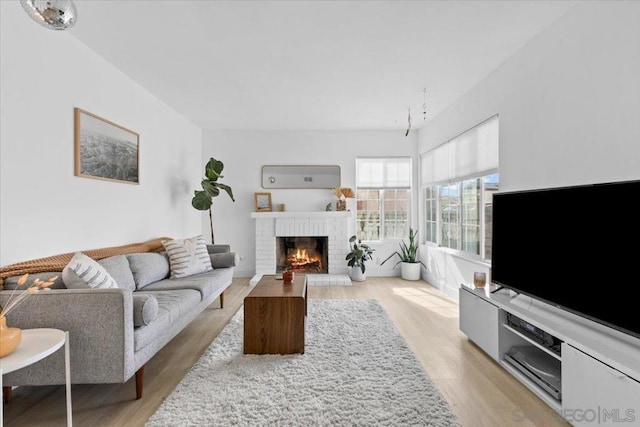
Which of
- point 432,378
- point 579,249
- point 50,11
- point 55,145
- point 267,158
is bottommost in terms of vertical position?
point 432,378

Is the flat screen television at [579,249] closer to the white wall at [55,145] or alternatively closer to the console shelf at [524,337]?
the console shelf at [524,337]

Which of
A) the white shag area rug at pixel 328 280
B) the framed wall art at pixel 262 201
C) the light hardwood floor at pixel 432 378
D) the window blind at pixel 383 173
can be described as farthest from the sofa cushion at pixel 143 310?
the window blind at pixel 383 173

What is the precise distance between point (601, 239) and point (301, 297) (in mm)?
1996

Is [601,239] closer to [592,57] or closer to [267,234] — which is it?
[592,57]

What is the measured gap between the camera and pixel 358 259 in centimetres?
541

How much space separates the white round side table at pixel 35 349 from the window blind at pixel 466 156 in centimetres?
385

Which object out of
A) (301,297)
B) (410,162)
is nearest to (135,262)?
(301,297)

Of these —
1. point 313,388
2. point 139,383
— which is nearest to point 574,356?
point 313,388

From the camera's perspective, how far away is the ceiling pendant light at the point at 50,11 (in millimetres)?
1335

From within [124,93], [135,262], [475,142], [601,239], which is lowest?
[135,262]

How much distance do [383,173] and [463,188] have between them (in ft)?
6.05

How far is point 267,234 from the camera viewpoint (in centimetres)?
562

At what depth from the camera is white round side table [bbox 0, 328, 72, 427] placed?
4.53 ft

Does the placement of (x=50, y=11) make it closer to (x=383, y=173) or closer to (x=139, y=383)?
(x=139, y=383)
